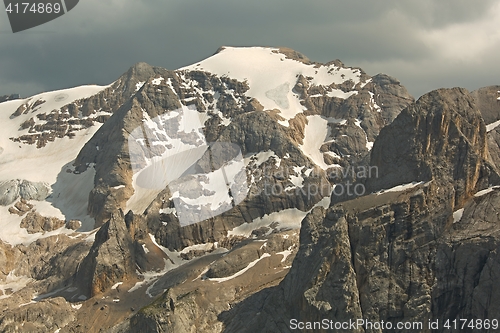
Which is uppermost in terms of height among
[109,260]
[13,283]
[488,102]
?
[488,102]

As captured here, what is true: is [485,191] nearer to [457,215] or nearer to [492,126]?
[457,215]

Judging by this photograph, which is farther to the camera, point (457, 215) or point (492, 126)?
point (492, 126)

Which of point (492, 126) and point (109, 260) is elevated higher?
point (492, 126)

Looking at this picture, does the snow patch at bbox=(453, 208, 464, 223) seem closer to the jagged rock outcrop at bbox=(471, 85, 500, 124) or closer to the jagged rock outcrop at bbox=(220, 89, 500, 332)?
the jagged rock outcrop at bbox=(220, 89, 500, 332)

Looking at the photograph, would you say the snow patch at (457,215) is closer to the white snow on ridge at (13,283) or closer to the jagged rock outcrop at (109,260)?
the jagged rock outcrop at (109,260)

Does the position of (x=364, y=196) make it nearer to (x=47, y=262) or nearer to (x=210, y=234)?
(x=210, y=234)

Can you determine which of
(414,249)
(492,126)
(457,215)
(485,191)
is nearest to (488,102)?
(492,126)

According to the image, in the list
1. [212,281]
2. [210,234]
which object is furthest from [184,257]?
[212,281]

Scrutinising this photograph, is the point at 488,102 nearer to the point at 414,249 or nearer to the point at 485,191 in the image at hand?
the point at 485,191

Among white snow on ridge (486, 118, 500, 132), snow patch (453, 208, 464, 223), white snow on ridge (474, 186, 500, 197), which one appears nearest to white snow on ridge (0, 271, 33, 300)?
white snow on ridge (486, 118, 500, 132)

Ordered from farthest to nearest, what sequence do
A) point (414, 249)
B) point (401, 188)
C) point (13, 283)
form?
point (13, 283)
point (401, 188)
point (414, 249)

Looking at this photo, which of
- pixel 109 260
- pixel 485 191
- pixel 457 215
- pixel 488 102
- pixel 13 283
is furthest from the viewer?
pixel 13 283
